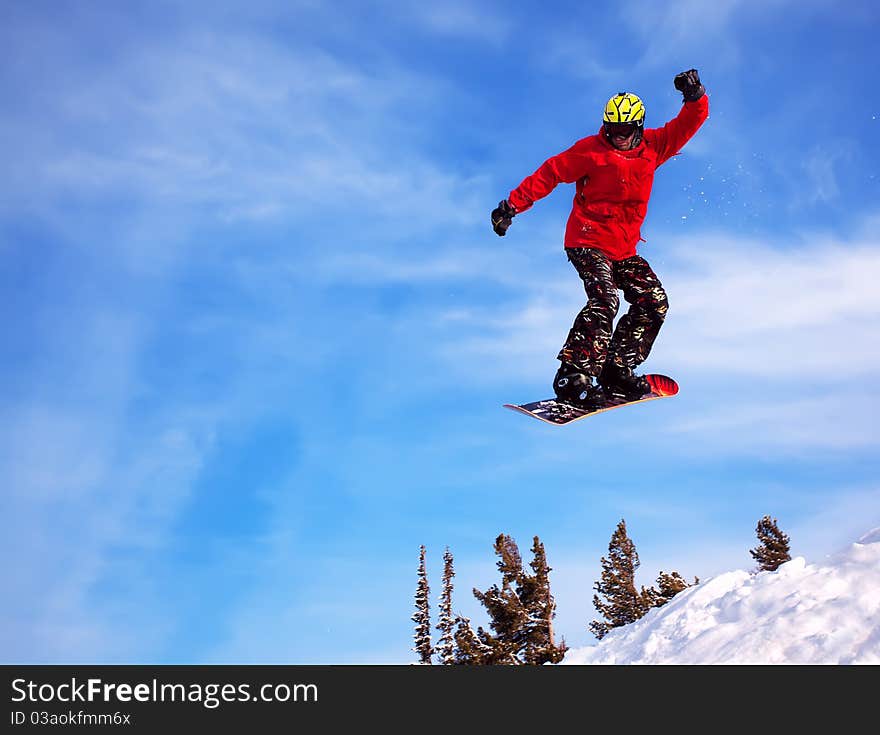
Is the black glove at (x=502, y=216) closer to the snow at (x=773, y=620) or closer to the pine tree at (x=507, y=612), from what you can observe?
the snow at (x=773, y=620)

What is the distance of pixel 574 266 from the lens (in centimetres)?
1138

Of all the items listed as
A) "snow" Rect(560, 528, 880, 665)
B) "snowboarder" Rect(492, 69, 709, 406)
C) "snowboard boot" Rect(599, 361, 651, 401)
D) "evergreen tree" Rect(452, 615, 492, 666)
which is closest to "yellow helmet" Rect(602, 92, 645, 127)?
"snowboarder" Rect(492, 69, 709, 406)

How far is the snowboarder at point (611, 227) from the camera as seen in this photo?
10922mm

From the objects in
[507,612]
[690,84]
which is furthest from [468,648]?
[690,84]

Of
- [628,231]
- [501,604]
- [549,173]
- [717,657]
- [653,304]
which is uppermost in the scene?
[549,173]

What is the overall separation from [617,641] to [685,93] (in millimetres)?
6950

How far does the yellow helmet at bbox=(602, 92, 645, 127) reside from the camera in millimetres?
10750

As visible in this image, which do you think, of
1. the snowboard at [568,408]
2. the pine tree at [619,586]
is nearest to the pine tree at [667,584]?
the pine tree at [619,586]

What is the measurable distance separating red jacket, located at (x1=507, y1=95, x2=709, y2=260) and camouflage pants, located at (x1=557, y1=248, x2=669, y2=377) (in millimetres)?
216

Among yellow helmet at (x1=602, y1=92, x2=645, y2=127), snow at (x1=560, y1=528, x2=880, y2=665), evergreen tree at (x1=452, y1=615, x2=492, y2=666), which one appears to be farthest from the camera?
evergreen tree at (x1=452, y1=615, x2=492, y2=666)

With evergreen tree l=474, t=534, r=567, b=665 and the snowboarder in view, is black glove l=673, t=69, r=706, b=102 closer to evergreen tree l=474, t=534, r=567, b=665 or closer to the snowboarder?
the snowboarder

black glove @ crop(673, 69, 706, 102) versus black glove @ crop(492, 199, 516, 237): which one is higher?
black glove @ crop(673, 69, 706, 102)
